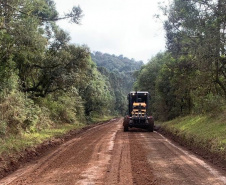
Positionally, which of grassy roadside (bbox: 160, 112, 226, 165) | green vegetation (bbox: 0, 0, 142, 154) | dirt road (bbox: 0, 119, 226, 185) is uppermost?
green vegetation (bbox: 0, 0, 142, 154)

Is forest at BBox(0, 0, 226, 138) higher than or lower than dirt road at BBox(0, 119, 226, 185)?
higher

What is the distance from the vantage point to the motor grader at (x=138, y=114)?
22703 millimetres

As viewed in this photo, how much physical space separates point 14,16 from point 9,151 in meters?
7.20

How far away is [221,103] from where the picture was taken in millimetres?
16797

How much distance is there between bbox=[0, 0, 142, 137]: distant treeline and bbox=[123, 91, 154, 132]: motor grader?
16.0 ft

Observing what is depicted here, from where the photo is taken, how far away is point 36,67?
75.3 ft

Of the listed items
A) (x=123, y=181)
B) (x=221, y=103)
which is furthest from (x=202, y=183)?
(x=221, y=103)

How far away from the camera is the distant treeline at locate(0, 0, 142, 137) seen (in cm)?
1375

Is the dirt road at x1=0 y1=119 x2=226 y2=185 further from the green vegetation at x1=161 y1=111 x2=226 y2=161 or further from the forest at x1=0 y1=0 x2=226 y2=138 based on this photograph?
the forest at x1=0 y1=0 x2=226 y2=138

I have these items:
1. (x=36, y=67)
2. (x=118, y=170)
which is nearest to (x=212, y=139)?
(x=118, y=170)

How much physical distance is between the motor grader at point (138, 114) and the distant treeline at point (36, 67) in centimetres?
489

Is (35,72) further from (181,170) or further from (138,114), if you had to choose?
(181,170)

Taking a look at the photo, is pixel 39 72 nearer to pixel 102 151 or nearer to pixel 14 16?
pixel 14 16

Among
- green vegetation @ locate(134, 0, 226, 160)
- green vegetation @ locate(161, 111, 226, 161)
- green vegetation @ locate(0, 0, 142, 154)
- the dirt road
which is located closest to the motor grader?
green vegetation @ locate(134, 0, 226, 160)
